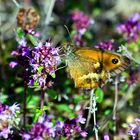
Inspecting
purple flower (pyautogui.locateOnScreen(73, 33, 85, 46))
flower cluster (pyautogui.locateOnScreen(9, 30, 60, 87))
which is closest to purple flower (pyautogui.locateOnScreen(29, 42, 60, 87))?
flower cluster (pyautogui.locateOnScreen(9, 30, 60, 87))

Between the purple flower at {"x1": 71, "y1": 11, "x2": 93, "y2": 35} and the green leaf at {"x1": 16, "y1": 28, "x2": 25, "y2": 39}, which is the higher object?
the purple flower at {"x1": 71, "y1": 11, "x2": 93, "y2": 35}

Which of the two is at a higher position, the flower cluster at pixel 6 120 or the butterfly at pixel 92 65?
the butterfly at pixel 92 65

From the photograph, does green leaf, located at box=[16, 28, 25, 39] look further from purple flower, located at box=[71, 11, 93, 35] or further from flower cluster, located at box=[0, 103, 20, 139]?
flower cluster, located at box=[0, 103, 20, 139]

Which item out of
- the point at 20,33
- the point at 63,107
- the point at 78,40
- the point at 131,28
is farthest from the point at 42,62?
the point at 131,28

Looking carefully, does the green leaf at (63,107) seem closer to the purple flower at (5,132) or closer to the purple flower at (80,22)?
the purple flower at (80,22)

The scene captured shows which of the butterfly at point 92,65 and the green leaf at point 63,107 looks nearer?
the butterfly at point 92,65

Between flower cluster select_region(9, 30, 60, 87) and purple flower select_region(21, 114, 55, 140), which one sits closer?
purple flower select_region(21, 114, 55, 140)

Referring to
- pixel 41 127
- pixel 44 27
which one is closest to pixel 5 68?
pixel 44 27

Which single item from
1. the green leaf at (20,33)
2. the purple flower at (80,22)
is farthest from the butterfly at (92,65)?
the purple flower at (80,22)

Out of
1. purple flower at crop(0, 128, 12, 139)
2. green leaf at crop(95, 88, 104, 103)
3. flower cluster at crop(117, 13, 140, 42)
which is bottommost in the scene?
purple flower at crop(0, 128, 12, 139)
